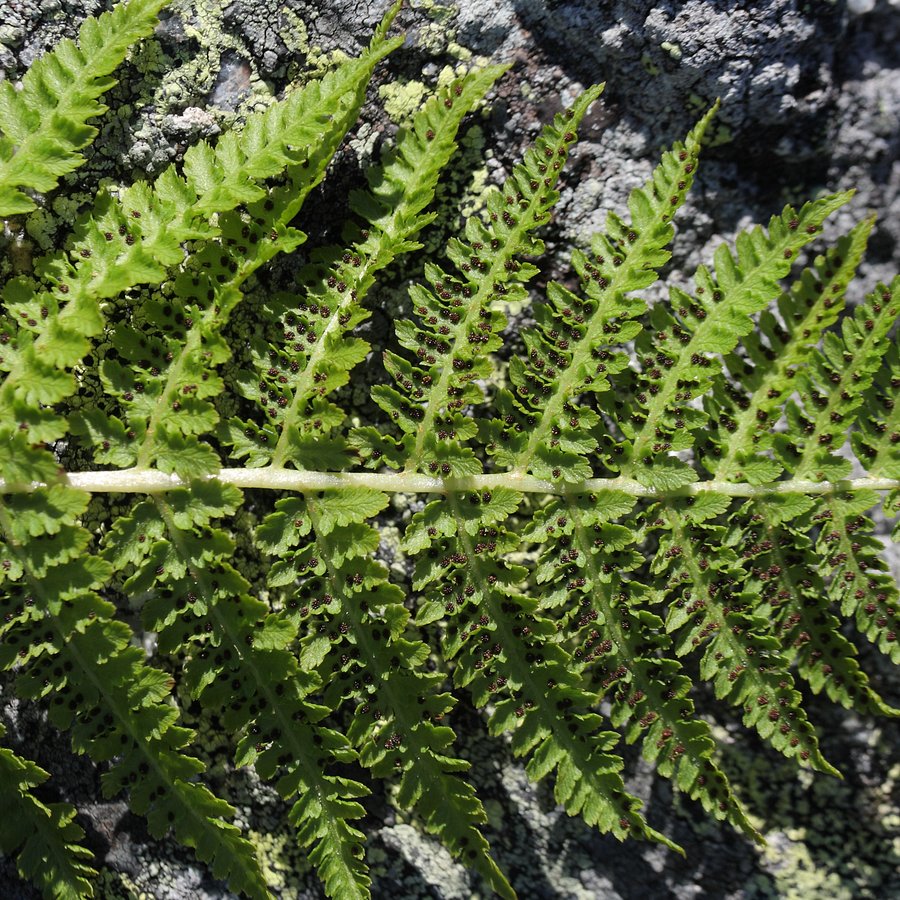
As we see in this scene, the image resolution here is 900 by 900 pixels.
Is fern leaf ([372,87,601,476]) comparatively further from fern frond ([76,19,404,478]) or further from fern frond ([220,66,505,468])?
fern frond ([76,19,404,478])

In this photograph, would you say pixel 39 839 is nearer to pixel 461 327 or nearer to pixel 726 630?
pixel 461 327

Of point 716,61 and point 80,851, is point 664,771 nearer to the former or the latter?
point 80,851

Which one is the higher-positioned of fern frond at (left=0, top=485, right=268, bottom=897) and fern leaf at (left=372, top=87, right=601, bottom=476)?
fern leaf at (left=372, top=87, right=601, bottom=476)

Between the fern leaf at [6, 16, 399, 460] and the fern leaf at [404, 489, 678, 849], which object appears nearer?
the fern leaf at [6, 16, 399, 460]

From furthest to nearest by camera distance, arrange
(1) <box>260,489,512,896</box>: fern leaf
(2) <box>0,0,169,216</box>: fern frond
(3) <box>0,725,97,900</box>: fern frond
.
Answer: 1. (1) <box>260,489,512,896</box>: fern leaf
2. (3) <box>0,725,97,900</box>: fern frond
3. (2) <box>0,0,169,216</box>: fern frond

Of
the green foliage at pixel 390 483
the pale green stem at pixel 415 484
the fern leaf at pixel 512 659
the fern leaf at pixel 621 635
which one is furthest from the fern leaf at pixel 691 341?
the fern leaf at pixel 512 659

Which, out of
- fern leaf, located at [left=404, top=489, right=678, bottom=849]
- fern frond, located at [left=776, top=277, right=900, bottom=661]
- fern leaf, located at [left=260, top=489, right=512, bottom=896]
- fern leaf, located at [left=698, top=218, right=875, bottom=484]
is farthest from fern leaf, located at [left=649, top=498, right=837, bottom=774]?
fern leaf, located at [left=260, top=489, right=512, bottom=896]
